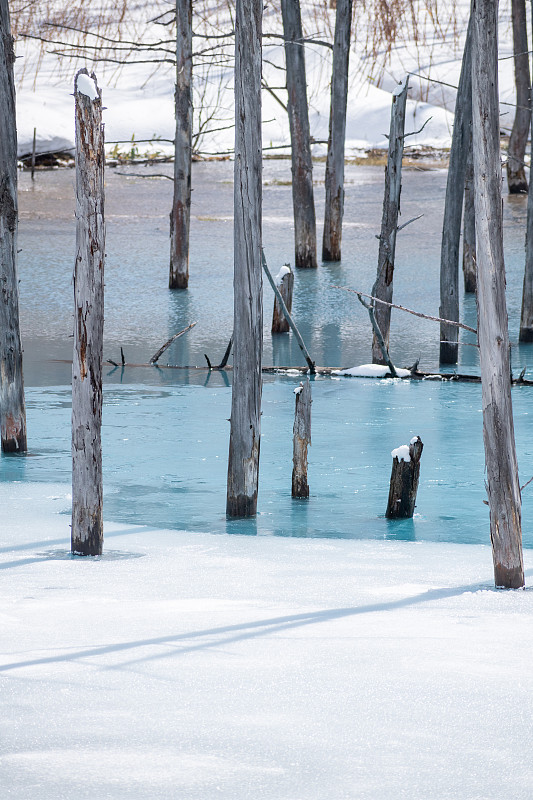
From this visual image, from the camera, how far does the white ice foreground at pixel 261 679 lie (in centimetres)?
318

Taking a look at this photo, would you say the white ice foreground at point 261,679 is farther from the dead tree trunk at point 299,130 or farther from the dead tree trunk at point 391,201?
the dead tree trunk at point 299,130

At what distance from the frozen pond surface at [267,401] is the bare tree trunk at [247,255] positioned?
1.41 ft

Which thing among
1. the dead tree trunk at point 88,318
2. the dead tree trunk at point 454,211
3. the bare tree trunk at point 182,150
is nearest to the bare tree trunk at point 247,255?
the dead tree trunk at point 88,318

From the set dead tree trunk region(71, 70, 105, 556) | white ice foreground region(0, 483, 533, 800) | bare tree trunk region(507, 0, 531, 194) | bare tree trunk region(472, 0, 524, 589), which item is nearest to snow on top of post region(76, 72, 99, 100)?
dead tree trunk region(71, 70, 105, 556)

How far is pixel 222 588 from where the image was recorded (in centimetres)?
518

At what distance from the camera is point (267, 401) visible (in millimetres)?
10258

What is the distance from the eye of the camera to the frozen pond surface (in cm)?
720

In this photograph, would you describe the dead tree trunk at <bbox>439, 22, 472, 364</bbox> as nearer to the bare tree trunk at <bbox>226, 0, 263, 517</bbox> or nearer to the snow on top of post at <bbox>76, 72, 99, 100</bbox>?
the bare tree trunk at <bbox>226, 0, 263, 517</bbox>

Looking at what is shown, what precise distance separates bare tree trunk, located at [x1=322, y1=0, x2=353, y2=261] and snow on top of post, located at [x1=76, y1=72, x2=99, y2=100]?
42.0ft

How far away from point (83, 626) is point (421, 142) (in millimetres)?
35147

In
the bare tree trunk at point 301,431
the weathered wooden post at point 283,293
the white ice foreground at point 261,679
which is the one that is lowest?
the white ice foreground at point 261,679

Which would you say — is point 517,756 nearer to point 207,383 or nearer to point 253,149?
point 253,149

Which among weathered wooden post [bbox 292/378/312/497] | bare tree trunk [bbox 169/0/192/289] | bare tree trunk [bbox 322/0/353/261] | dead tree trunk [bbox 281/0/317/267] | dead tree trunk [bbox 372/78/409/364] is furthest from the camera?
bare tree trunk [bbox 322/0/353/261]

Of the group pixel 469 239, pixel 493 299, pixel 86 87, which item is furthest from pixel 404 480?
pixel 469 239
